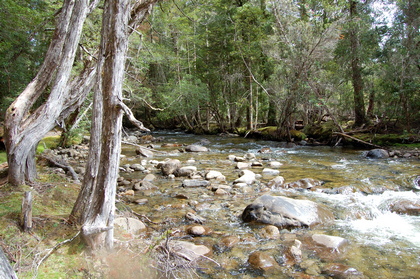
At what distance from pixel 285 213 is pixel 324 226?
2.26 ft

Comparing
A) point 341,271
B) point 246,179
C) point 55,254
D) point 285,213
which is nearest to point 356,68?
point 246,179

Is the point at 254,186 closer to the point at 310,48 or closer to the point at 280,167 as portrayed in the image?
the point at 280,167

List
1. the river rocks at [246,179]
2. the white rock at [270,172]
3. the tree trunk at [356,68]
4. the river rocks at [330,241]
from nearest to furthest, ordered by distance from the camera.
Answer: the river rocks at [330,241]
the river rocks at [246,179]
the white rock at [270,172]
the tree trunk at [356,68]

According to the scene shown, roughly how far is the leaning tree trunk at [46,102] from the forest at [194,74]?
2 centimetres

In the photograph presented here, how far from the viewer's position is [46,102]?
4770mm

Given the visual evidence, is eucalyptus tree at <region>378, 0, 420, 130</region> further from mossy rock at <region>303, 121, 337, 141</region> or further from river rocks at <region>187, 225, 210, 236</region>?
river rocks at <region>187, 225, 210, 236</region>

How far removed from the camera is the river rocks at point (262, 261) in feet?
11.4

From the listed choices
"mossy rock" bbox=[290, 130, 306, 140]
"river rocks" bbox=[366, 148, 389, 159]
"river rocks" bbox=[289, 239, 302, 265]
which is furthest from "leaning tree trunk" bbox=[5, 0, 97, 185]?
"mossy rock" bbox=[290, 130, 306, 140]

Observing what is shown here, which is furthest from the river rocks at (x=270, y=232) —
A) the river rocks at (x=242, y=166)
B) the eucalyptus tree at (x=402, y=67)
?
the eucalyptus tree at (x=402, y=67)

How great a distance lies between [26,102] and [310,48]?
1199 cm

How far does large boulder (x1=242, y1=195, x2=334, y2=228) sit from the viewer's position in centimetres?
474

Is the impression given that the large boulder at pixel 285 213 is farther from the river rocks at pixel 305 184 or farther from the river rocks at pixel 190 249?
the river rocks at pixel 305 184

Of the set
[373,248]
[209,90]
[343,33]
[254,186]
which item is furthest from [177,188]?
[209,90]

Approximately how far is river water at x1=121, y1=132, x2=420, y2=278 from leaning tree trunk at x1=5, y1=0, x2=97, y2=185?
7.33 ft
